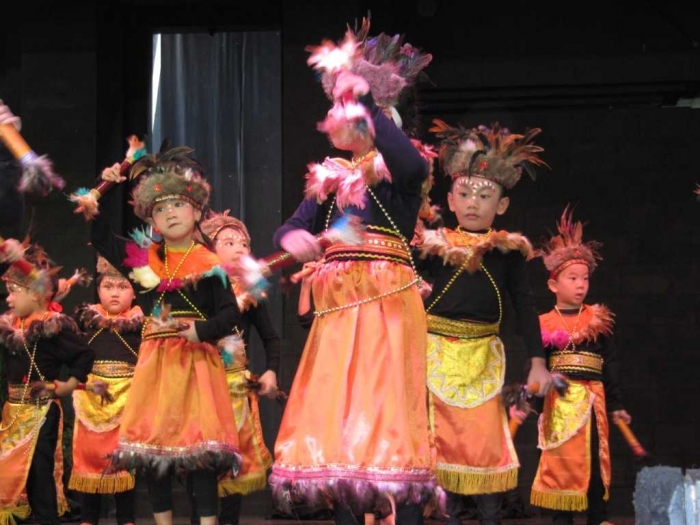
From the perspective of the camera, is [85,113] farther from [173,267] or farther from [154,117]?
[173,267]

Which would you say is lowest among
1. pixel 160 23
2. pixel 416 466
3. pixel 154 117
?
pixel 416 466

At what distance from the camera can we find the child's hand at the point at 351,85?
388 centimetres

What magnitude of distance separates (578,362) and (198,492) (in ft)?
8.03

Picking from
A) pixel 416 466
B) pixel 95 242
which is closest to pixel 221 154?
pixel 95 242

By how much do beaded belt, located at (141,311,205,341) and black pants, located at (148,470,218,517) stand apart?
23.9 inches

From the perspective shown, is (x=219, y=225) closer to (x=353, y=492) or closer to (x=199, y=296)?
(x=199, y=296)

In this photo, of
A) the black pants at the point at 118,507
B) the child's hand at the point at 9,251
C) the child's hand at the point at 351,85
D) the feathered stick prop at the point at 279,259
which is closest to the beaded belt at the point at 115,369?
the black pants at the point at 118,507

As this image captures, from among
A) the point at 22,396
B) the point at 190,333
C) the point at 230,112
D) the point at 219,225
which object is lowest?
the point at 22,396

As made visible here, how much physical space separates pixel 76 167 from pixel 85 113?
0.40 m

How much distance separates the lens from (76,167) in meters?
8.45

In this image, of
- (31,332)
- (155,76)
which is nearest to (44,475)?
(31,332)

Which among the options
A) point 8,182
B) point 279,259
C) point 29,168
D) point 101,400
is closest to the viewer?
point 279,259

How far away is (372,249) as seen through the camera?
4.13 meters

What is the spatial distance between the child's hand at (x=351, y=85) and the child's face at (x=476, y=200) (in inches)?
71.7
